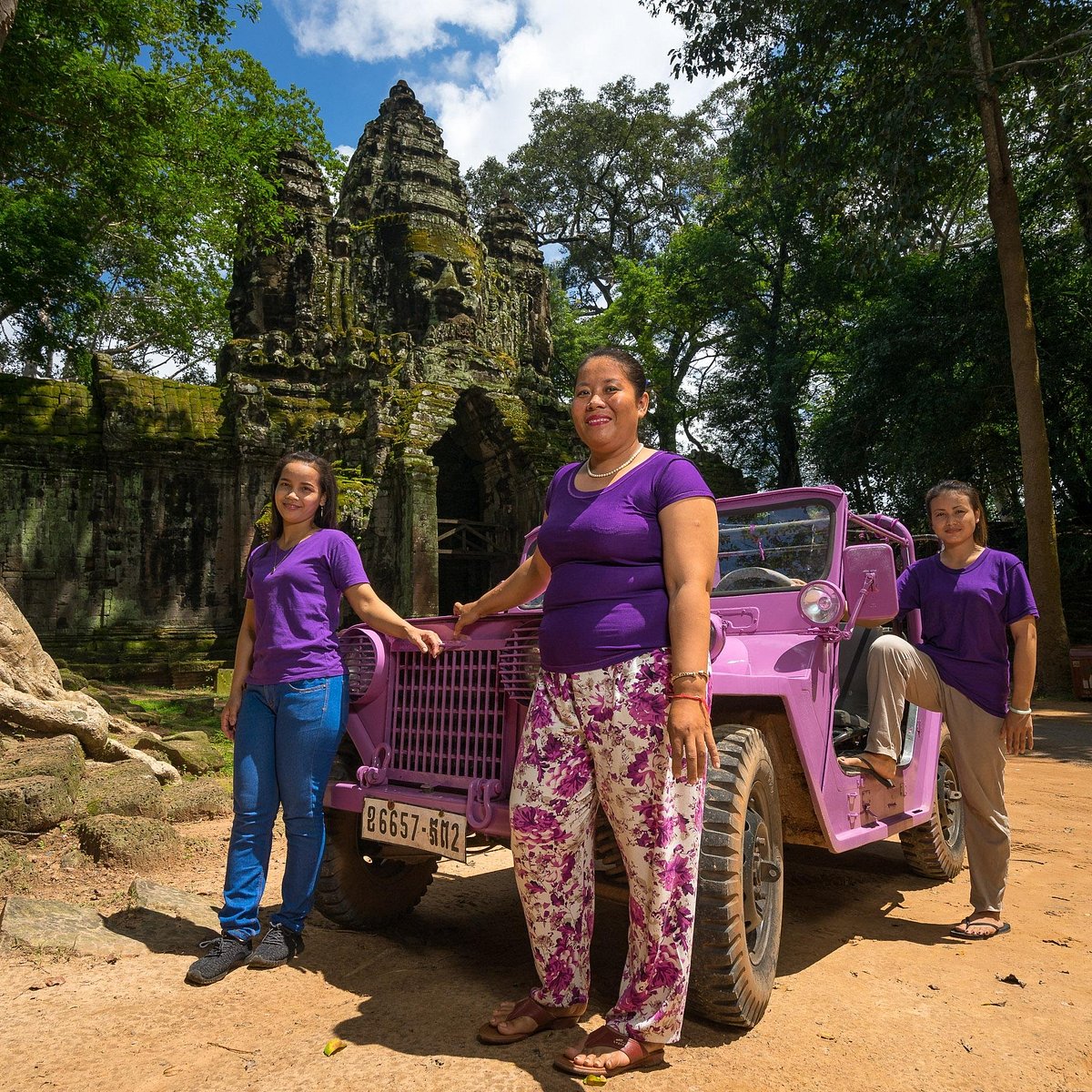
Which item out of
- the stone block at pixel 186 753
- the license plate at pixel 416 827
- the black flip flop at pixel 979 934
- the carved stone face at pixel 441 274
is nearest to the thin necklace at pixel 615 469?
the license plate at pixel 416 827

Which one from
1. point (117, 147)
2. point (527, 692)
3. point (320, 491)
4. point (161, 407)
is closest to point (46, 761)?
point (320, 491)

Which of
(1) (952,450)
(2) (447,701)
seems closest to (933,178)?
(1) (952,450)

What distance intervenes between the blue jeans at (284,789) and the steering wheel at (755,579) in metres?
2.04

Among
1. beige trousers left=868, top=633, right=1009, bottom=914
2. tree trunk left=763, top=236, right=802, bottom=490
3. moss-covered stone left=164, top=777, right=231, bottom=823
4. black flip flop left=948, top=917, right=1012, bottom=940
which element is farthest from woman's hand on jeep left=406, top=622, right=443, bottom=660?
tree trunk left=763, top=236, right=802, bottom=490

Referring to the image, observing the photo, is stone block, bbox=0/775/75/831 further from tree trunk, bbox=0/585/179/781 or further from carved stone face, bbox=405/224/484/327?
carved stone face, bbox=405/224/484/327

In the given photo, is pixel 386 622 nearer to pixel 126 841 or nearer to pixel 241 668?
pixel 241 668

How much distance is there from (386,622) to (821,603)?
5.99ft

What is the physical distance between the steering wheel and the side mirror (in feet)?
0.94

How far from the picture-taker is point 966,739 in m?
3.88

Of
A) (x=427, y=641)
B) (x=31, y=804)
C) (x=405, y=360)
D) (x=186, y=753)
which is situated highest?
(x=405, y=360)

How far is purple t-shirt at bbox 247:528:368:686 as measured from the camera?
3.35 meters

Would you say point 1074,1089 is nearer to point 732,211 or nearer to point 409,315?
point 409,315

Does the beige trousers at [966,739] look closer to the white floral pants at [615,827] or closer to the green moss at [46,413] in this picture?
the white floral pants at [615,827]

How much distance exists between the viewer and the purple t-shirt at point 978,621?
12.6 ft
